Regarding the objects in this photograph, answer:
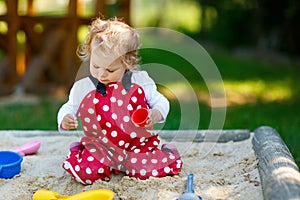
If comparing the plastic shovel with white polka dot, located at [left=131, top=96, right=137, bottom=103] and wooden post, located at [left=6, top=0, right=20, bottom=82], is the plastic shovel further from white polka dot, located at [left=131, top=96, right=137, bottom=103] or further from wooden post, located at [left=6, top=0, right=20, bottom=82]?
wooden post, located at [left=6, top=0, right=20, bottom=82]

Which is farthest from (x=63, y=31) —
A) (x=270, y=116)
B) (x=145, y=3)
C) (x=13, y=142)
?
(x=145, y=3)

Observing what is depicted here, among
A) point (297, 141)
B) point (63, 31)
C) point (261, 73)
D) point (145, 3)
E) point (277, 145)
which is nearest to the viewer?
point (277, 145)

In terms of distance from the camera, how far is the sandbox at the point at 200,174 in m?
2.40

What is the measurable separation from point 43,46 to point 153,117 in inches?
149

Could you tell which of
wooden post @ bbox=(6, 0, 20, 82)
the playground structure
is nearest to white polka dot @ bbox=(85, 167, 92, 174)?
the playground structure

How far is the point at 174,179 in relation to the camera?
2.65 meters

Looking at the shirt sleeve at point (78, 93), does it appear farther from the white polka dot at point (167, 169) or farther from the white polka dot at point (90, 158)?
the white polka dot at point (167, 169)

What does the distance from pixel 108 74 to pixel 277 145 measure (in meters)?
0.89

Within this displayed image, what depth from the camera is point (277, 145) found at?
2.89 meters

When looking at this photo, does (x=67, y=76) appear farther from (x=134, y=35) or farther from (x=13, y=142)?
(x=134, y=35)

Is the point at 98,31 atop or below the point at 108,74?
atop

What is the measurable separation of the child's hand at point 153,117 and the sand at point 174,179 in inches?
9.7

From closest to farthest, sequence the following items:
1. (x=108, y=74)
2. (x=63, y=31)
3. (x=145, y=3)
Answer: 1. (x=108, y=74)
2. (x=63, y=31)
3. (x=145, y=3)

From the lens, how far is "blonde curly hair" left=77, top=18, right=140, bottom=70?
2.64 metres
